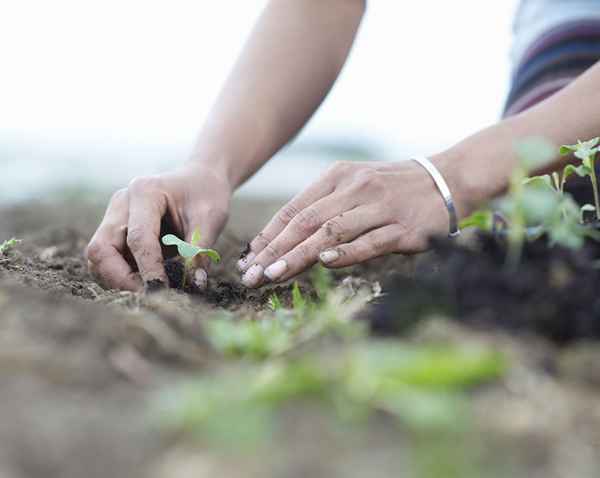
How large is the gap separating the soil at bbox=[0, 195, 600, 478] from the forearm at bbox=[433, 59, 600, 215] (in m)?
0.74

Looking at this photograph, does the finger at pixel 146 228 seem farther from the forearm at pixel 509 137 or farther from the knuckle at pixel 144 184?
the forearm at pixel 509 137

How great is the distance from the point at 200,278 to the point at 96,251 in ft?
1.06

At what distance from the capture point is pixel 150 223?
186cm

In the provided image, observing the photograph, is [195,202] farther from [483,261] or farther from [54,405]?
[54,405]

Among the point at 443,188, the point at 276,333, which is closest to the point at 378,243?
the point at 443,188

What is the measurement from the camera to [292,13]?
273 cm

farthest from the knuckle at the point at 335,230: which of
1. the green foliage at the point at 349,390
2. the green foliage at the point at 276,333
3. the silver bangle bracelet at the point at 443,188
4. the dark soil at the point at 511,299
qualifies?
the green foliage at the point at 349,390

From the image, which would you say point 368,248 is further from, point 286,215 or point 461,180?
point 461,180

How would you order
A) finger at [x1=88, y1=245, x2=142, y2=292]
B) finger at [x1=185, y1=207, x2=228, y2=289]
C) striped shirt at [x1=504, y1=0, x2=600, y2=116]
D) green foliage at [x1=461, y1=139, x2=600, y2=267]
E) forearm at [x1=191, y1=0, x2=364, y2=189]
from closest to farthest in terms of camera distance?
green foliage at [x1=461, y1=139, x2=600, y2=267]
finger at [x1=88, y1=245, x2=142, y2=292]
finger at [x1=185, y1=207, x2=228, y2=289]
forearm at [x1=191, y1=0, x2=364, y2=189]
striped shirt at [x1=504, y1=0, x2=600, y2=116]

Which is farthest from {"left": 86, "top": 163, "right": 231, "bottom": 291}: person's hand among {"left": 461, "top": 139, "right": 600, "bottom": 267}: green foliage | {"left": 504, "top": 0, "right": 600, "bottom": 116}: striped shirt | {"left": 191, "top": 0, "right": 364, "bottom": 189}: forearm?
{"left": 504, "top": 0, "right": 600, "bottom": 116}: striped shirt

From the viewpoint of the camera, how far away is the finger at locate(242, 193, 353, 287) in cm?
177

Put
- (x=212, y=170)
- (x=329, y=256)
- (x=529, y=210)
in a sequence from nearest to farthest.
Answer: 1. (x=529, y=210)
2. (x=329, y=256)
3. (x=212, y=170)

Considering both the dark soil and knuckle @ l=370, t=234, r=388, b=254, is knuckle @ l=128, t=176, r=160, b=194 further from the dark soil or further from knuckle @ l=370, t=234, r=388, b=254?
the dark soil

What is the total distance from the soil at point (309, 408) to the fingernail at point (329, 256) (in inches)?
23.3
